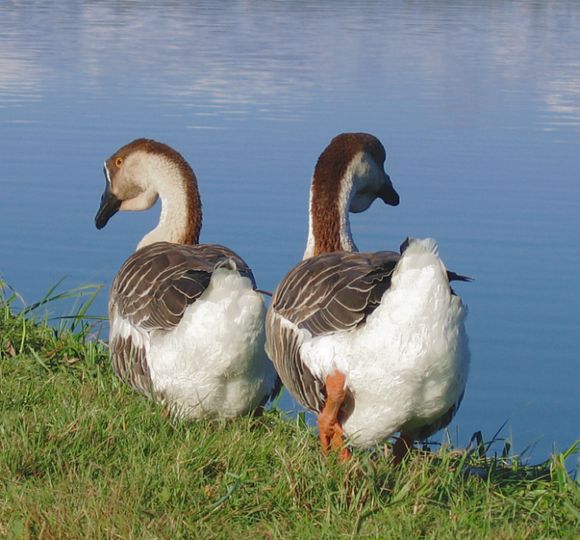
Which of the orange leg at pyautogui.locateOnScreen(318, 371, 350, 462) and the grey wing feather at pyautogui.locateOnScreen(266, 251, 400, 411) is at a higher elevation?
the grey wing feather at pyautogui.locateOnScreen(266, 251, 400, 411)

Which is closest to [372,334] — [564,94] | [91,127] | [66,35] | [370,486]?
[370,486]

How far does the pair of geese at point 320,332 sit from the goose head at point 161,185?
1.38ft

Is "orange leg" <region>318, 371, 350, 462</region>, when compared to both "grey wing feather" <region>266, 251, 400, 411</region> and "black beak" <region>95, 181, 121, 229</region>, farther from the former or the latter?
"black beak" <region>95, 181, 121, 229</region>

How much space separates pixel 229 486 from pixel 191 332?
1101 millimetres

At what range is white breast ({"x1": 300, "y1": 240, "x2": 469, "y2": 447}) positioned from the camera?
507 centimetres

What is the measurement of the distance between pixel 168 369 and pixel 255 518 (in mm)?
1404

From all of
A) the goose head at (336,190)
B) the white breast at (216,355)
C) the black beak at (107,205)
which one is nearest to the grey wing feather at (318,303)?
the white breast at (216,355)

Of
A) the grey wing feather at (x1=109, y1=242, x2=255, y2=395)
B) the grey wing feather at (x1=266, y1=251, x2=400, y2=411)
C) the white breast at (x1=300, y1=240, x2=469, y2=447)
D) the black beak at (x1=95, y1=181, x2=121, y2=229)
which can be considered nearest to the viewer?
the white breast at (x1=300, y1=240, x2=469, y2=447)

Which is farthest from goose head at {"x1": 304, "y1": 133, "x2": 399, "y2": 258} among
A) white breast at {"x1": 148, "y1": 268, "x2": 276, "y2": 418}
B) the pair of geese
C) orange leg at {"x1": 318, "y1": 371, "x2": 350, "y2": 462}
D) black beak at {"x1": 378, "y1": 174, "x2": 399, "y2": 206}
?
orange leg at {"x1": 318, "y1": 371, "x2": 350, "y2": 462}

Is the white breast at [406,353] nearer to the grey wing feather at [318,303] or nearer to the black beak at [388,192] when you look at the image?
the grey wing feather at [318,303]

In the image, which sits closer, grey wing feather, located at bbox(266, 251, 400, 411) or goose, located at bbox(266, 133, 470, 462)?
goose, located at bbox(266, 133, 470, 462)

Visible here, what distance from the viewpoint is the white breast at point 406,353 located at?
5.07 meters

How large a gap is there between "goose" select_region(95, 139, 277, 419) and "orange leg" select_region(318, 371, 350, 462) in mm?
526

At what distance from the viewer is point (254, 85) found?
24.1 meters
